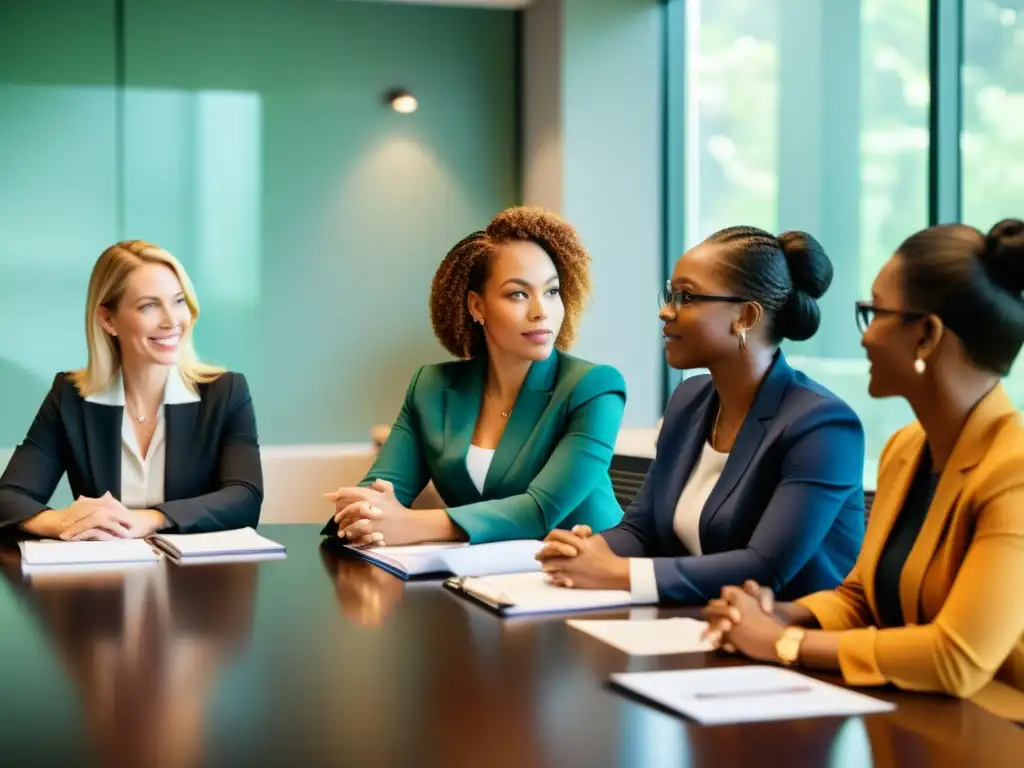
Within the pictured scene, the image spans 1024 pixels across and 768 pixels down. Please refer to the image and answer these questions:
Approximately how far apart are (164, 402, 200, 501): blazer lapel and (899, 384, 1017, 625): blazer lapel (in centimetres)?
198

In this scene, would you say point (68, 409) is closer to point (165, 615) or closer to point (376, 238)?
point (165, 615)

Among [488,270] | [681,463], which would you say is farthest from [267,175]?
[681,463]

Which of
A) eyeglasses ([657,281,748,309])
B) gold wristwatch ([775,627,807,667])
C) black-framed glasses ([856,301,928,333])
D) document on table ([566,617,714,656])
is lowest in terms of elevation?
document on table ([566,617,714,656])

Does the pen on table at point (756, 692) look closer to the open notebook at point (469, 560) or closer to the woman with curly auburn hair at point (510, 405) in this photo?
the open notebook at point (469, 560)

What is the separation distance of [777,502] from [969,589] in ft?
1.97

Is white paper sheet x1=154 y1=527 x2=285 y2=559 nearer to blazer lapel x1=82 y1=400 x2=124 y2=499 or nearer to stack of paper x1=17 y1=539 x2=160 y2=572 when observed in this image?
stack of paper x1=17 y1=539 x2=160 y2=572

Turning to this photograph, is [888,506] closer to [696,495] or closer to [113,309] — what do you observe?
[696,495]

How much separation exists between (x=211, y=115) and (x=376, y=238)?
932 mm

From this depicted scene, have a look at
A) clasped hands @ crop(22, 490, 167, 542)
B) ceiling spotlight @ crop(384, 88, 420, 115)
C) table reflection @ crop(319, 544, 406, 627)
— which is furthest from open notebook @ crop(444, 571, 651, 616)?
ceiling spotlight @ crop(384, 88, 420, 115)

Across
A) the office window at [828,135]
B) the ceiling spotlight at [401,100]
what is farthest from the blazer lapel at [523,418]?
the ceiling spotlight at [401,100]

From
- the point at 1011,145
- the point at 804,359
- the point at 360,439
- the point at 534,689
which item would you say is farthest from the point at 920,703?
the point at 360,439

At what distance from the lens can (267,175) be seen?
5938mm

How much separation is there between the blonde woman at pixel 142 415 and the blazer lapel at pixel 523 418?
0.62 meters

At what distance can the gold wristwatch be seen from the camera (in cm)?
162
